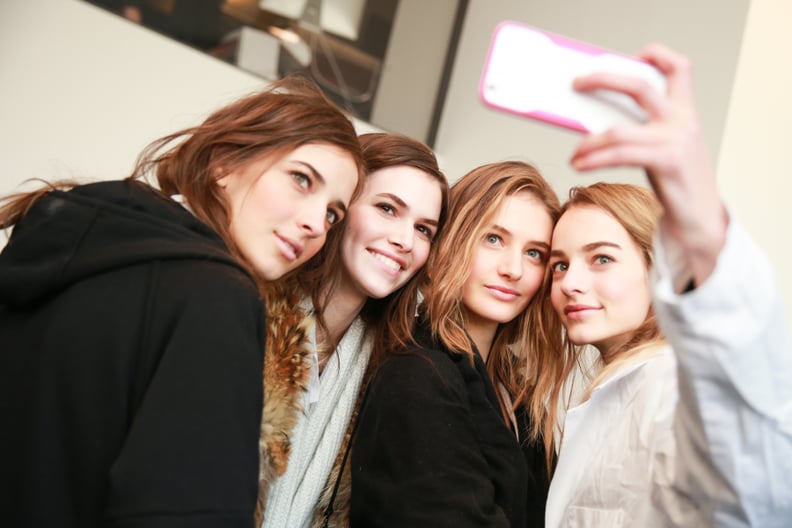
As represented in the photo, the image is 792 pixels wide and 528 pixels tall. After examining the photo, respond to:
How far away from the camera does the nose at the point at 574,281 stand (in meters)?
1.43

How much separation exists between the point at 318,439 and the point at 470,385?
27cm

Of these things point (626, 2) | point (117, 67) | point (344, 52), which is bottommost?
point (117, 67)

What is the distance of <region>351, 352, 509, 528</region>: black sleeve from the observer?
1.15 meters

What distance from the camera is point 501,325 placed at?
1694mm

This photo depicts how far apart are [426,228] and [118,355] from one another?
867 millimetres

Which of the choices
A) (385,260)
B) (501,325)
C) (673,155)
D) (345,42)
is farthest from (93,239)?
(345,42)

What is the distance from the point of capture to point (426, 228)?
5.11 feet

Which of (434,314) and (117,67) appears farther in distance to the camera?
(117,67)

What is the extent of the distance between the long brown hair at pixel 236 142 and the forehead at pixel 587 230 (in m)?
0.45

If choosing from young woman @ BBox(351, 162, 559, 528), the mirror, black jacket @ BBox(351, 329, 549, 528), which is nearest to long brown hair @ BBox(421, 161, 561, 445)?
young woman @ BBox(351, 162, 559, 528)

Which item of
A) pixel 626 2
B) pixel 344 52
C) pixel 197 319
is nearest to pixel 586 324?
pixel 197 319

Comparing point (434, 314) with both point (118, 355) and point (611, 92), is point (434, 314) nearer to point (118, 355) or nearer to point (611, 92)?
point (118, 355)

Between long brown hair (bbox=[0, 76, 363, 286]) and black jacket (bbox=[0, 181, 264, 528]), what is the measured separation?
247mm

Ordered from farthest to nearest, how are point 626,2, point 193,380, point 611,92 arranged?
1. point 626,2
2. point 193,380
3. point 611,92
